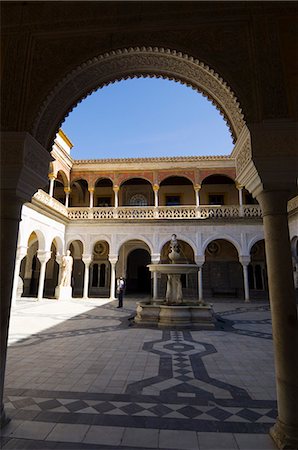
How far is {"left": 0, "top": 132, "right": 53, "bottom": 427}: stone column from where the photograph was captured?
2.49 metres

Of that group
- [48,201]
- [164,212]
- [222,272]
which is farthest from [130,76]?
[222,272]

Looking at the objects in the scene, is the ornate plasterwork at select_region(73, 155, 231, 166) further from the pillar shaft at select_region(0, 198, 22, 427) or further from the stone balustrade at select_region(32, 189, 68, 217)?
the pillar shaft at select_region(0, 198, 22, 427)

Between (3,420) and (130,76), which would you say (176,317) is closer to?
(3,420)

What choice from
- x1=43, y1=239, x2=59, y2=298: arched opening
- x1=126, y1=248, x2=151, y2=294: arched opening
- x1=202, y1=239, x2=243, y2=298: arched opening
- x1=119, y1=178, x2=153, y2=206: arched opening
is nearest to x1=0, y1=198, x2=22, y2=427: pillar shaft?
x1=202, y1=239, x2=243, y2=298: arched opening

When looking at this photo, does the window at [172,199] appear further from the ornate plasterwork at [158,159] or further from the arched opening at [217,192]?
the ornate plasterwork at [158,159]

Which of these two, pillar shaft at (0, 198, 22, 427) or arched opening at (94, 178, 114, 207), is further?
arched opening at (94, 178, 114, 207)

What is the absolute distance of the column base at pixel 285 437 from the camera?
6.81ft

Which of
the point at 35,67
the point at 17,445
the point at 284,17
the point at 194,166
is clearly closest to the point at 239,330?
the point at 17,445

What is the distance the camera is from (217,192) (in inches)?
777

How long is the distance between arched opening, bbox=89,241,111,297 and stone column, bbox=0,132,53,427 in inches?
674

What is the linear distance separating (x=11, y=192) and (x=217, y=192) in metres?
18.4

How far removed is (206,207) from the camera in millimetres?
16578

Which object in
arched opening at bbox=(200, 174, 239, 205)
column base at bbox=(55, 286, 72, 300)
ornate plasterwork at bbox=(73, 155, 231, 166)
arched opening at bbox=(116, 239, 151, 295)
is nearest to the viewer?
column base at bbox=(55, 286, 72, 300)

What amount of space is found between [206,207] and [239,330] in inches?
402
